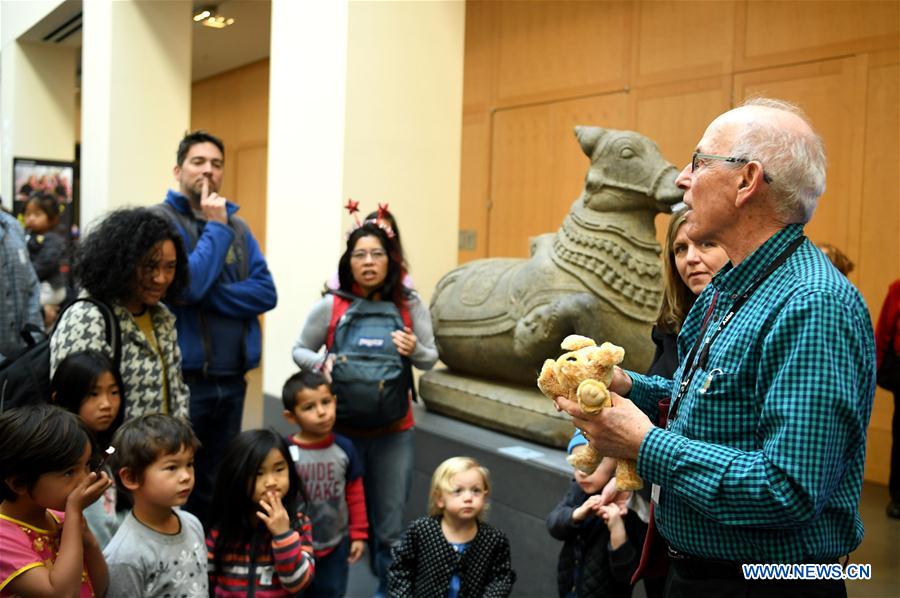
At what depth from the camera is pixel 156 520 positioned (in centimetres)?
271

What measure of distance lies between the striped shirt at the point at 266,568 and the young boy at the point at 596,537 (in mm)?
802

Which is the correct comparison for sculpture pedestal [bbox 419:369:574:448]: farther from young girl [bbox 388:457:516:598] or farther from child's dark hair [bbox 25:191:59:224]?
child's dark hair [bbox 25:191:59:224]

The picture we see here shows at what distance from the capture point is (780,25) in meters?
6.66

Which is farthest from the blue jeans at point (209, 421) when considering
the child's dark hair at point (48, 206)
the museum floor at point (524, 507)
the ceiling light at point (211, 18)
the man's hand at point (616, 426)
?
the ceiling light at point (211, 18)

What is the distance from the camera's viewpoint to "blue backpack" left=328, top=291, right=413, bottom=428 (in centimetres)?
395

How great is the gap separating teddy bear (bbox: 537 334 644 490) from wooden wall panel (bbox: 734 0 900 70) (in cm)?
509

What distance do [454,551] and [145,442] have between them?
1065 mm

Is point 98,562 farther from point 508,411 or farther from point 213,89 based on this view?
point 213,89

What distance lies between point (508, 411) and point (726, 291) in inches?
117

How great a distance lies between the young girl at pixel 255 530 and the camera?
9.82ft

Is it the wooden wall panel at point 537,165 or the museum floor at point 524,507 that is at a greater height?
the wooden wall panel at point 537,165

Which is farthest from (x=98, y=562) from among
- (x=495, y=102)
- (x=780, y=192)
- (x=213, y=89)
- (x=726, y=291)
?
(x=213, y=89)

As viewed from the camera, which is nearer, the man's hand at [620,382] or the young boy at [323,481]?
the man's hand at [620,382]

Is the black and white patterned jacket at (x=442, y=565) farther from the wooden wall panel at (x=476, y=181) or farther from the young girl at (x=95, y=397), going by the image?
the wooden wall panel at (x=476, y=181)
